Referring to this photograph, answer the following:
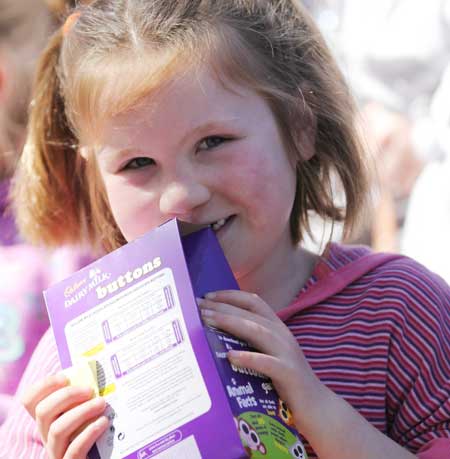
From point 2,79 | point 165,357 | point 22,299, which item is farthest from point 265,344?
point 2,79

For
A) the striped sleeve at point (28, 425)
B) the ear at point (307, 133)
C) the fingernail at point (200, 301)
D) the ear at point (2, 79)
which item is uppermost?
the ear at point (2, 79)

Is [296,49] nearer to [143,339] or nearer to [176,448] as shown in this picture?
[143,339]

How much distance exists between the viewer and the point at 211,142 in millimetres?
1337

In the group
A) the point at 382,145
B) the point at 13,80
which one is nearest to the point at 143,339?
the point at 13,80

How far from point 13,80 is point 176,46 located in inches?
34.2

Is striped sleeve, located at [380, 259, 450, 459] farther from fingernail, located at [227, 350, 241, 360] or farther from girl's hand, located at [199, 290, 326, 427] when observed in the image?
fingernail, located at [227, 350, 241, 360]

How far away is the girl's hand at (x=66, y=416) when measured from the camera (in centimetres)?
113

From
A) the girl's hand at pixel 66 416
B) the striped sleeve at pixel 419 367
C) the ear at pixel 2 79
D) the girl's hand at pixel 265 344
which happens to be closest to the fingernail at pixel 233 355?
the girl's hand at pixel 265 344

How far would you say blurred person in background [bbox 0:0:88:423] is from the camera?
73.0 inches

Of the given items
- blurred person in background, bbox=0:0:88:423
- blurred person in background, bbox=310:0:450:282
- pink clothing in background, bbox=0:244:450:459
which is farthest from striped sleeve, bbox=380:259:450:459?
blurred person in background, bbox=310:0:450:282

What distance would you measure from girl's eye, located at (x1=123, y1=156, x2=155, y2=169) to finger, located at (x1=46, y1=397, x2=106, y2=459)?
1.21ft

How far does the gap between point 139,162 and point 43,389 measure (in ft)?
1.15

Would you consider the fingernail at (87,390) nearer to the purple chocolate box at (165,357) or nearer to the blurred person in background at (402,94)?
the purple chocolate box at (165,357)

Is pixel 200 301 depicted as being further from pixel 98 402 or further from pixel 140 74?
pixel 140 74
